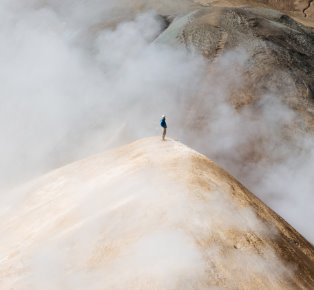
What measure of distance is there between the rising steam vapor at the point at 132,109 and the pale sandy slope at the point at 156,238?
4.89m

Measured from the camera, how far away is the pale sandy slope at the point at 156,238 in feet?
11.8

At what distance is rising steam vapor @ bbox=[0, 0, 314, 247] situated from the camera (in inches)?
410

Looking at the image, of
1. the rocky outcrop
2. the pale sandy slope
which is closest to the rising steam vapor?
the rocky outcrop

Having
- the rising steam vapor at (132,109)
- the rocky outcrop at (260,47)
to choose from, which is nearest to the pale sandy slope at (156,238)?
the rising steam vapor at (132,109)

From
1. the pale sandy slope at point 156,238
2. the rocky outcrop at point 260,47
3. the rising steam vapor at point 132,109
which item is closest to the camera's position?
the pale sandy slope at point 156,238

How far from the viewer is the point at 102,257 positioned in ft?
12.7

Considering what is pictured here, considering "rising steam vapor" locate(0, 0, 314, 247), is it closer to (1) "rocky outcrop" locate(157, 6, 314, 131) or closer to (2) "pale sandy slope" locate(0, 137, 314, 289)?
(1) "rocky outcrop" locate(157, 6, 314, 131)

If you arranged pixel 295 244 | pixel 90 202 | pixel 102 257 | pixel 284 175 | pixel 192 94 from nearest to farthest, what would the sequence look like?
pixel 102 257 < pixel 295 244 < pixel 90 202 < pixel 284 175 < pixel 192 94

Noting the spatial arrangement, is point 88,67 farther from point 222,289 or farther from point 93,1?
point 222,289

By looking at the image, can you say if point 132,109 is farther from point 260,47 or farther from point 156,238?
point 156,238

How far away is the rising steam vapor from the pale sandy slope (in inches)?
193

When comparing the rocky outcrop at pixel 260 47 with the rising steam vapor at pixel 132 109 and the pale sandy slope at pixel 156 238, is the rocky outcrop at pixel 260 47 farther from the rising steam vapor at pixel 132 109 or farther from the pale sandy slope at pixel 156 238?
the pale sandy slope at pixel 156 238

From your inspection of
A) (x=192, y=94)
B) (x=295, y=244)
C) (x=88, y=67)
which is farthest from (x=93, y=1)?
(x=295, y=244)

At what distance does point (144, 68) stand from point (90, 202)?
9.08 meters
